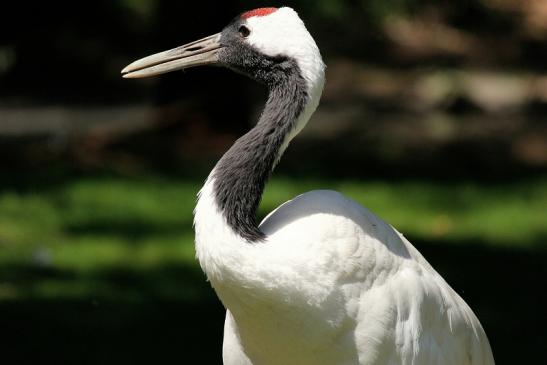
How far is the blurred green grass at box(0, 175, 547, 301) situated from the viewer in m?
6.70

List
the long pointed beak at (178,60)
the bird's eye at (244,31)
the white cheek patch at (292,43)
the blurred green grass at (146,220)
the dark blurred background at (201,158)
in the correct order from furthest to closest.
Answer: the blurred green grass at (146,220) → the dark blurred background at (201,158) → the long pointed beak at (178,60) → the bird's eye at (244,31) → the white cheek patch at (292,43)

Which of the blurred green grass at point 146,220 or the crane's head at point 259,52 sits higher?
the crane's head at point 259,52

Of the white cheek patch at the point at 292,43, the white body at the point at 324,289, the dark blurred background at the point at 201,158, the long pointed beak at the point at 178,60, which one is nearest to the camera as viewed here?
the white body at the point at 324,289

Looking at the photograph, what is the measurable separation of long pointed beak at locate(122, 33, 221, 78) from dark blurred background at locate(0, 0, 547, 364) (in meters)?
1.83

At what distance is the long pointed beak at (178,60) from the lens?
14.1 ft

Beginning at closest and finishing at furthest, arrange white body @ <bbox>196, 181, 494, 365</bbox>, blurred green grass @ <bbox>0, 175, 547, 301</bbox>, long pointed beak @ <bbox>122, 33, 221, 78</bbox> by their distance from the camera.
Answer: white body @ <bbox>196, 181, 494, 365</bbox> < long pointed beak @ <bbox>122, 33, 221, 78</bbox> < blurred green grass @ <bbox>0, 175, 547, 301</bbox>

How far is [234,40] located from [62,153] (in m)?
5.59

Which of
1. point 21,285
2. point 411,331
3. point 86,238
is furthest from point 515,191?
point 411,331

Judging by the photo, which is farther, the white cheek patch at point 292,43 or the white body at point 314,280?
the white cheek patch at point 292,43

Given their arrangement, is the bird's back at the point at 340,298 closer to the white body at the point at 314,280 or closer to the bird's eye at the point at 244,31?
the white body at the point at 314,280

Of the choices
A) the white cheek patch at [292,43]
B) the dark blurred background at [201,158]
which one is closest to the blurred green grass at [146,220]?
the dark blurred background at [201,158]

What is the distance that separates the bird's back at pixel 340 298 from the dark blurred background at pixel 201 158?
5.24 feet

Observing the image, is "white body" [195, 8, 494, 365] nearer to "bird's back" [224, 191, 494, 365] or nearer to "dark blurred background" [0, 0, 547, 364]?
"bird's back" [224, 191, 494, 365]

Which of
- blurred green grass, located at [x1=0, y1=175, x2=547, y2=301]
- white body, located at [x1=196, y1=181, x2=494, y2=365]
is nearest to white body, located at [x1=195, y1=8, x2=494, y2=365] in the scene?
white body, located at [x1=196, y1=181, x2=494, y2=365]
